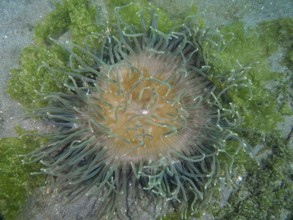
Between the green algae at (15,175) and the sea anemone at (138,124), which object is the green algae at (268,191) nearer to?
the sea anemone at (138,124)

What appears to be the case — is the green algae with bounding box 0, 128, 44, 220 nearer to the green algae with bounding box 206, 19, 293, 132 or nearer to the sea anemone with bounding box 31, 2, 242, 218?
the sea anemone with bounding box 31, 2, 242, 218

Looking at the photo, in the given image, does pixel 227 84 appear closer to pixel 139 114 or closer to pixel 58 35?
pixel 139 114

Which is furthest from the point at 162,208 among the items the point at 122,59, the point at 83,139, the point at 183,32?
the point at 183,32

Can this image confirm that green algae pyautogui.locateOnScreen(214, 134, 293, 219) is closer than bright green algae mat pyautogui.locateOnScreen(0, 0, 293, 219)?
No

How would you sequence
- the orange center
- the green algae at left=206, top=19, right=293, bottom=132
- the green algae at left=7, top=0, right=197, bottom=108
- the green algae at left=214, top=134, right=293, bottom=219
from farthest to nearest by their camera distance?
1. the green algae at left=214, top=134, right=293, bottom=219
2. the green algae at left=7, top=0, right=197, bottom=108
3. the green algae at left=206, top=19, right=293, bottom=132
4. the orange center

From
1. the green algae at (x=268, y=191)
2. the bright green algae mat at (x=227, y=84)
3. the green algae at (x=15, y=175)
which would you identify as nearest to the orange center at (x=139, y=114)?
the bright green algae mat at (x=227, y=84)

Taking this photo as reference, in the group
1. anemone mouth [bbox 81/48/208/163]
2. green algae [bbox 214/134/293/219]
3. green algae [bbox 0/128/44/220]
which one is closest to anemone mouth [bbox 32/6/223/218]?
anemone mouth [bbox 81/48/208/163]

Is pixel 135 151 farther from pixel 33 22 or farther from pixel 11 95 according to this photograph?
pixel 33 22
